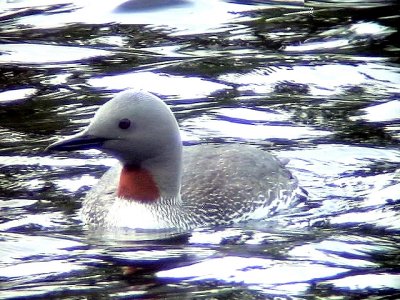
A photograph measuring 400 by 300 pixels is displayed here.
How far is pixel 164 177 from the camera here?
1048 cm

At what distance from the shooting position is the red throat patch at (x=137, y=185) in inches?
409

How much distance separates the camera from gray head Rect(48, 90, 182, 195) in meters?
10.1

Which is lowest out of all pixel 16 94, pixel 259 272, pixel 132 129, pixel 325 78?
pixel 259 272

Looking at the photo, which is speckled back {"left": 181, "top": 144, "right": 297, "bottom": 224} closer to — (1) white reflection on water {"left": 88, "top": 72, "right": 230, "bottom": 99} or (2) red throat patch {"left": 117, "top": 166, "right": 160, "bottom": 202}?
(2) red throat patch {"left": 117, "top": 166, "right": 160, "bottom": 202}

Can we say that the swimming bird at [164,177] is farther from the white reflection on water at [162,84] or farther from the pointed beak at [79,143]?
the white reflection on water at [162,84]

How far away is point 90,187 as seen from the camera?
37.5 feet

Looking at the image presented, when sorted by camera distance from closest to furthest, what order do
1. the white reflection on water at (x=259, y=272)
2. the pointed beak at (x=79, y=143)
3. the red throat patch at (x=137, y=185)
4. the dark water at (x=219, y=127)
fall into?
the white reflection on water at (x=259, y=272), the dark water at (x=219, y=127), the pointed beak at (x=79, y=143), the red throat patch at (x=137, y=185)

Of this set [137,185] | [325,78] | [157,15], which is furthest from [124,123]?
[157,15]

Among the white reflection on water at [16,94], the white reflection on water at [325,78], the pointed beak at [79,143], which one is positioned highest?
the pointed beak at [79,143]

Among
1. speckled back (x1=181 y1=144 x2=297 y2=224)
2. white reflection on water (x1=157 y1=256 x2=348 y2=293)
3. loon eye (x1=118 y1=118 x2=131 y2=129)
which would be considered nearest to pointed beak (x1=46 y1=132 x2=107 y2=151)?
loon eye (x1=118 y1=118 x2=131 y2=129)

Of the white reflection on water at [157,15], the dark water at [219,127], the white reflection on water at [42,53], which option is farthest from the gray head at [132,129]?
the white reflection on water at [157,15]

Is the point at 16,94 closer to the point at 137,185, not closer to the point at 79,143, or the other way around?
the point at 137,185

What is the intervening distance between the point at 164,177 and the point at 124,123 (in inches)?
21.9

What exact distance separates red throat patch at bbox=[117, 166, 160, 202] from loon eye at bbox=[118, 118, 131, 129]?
0.38 m
